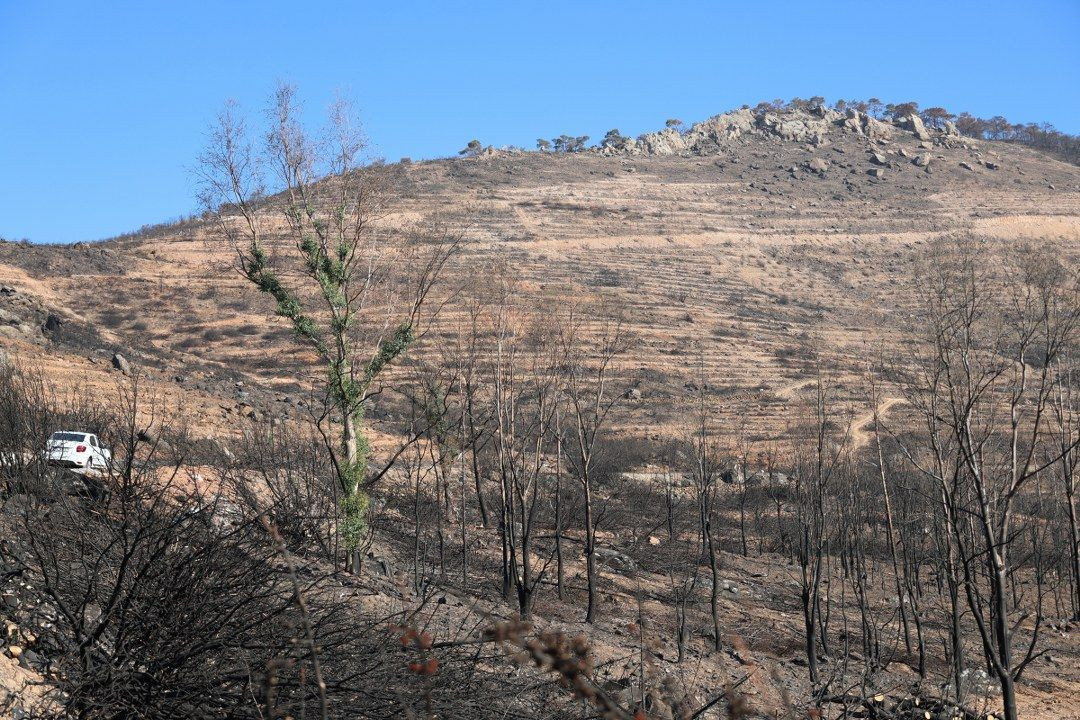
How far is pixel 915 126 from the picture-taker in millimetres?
121125

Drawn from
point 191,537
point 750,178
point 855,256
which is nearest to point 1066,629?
point 191,537

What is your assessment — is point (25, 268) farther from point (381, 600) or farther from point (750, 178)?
point (750, 178)

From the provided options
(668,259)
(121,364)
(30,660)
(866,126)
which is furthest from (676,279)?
(30,660)

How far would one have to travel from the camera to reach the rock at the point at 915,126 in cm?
11881

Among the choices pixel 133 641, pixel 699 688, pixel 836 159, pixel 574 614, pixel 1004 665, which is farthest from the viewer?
pixel 836 159

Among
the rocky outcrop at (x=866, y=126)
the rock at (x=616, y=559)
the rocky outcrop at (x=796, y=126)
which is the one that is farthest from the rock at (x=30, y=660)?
the rocky outcrop at (x=866, y=126)

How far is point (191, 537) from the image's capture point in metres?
6.57

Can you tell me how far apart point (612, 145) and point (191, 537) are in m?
115

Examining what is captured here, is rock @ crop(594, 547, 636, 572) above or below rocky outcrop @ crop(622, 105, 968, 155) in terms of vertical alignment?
below

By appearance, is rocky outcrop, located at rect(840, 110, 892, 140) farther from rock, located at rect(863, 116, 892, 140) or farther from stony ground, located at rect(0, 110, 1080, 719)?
stony ground, located at rect(0, 110, 1080, 719)

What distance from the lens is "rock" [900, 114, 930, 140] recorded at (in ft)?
390

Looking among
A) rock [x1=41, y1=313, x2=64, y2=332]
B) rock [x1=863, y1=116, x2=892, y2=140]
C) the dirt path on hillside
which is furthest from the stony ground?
rock [x1=863, y1=116, x2=892, y2=140]

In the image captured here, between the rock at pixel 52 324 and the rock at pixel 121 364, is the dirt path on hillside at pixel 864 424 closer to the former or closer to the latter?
the rock at pixel 121 364

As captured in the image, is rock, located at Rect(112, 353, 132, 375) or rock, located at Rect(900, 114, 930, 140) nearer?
rock, located at Rect(112, 353, 132, 375)
